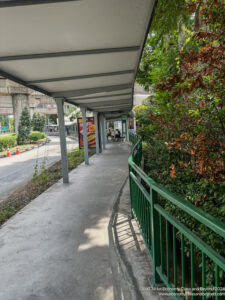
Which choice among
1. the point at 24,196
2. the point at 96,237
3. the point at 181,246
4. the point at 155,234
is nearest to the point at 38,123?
the point at 24,196

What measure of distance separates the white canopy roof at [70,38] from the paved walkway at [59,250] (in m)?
2.91

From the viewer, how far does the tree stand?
28906mm

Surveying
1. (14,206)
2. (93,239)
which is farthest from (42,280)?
(14,206)

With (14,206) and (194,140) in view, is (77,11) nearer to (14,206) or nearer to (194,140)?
(194,140)

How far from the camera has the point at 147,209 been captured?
8.77 ft

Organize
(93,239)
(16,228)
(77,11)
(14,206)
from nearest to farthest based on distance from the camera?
(77,11)
(93,239)
(16,228)
(14,206)

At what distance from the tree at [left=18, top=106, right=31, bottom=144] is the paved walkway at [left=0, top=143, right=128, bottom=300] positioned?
81.4 feet

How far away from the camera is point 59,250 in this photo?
134 inches

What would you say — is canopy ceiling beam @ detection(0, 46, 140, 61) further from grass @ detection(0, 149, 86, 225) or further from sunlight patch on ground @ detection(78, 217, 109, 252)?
grass @ detection(0, 149, 86, 225)

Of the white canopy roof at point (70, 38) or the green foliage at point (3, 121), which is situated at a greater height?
the green foliage at point (3, 121)

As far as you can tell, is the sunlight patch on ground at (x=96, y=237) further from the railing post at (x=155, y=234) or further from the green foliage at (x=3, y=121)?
the green foliage at (x=3, y=121)

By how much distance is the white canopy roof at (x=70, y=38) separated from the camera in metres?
2.45

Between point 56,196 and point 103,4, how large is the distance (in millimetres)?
4796

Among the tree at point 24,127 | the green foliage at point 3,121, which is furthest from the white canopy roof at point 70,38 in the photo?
the green foliage at point 3,121
